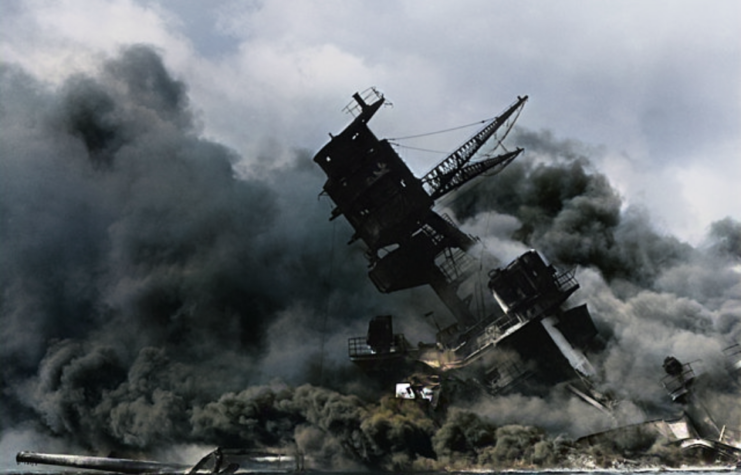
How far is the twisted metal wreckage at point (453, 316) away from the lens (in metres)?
31.8

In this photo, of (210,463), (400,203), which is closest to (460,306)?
(400,203)

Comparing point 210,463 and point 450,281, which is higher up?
point 450,281

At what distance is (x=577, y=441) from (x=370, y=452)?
29.2ft

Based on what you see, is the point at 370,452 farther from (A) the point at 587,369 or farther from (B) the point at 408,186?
(B) the point at 408,186

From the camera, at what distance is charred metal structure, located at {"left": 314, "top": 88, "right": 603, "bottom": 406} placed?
32.2 m

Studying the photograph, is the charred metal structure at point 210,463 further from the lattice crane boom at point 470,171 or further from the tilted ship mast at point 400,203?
the lattice crane boom at point 470,171

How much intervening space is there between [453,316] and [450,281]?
2476 millimetres

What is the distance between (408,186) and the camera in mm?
35688

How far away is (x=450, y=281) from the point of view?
124 ft

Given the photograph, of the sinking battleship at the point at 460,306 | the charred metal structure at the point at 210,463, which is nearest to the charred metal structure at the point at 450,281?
the sinking battleship at the point at 460,306

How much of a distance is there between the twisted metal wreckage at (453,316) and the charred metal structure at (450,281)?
50mm

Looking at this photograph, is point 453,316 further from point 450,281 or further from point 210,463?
point 210,463

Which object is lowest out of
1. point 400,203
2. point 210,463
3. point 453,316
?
point 210,463

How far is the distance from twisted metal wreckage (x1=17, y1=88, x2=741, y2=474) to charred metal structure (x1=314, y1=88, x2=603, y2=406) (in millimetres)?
50
